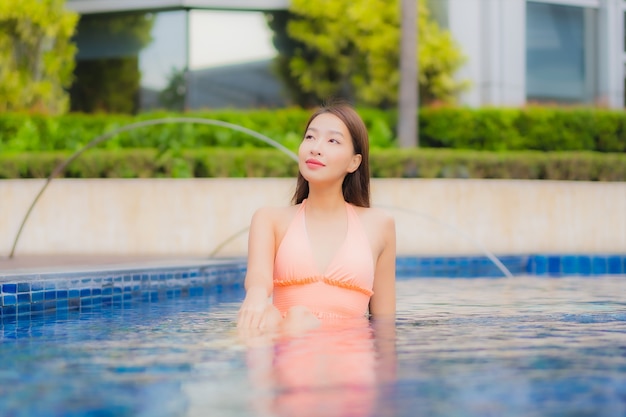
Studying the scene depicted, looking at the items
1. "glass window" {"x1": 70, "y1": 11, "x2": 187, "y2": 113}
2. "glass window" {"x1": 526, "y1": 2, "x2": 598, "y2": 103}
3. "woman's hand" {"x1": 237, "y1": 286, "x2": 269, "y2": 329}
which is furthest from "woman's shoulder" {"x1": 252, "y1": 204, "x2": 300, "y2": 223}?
"glass window" {"x1": 526, "y1": 2, "x2": 598, "y2": 103}

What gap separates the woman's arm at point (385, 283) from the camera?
4742mm

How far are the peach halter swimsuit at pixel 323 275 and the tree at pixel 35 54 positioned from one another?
11445 millimetres

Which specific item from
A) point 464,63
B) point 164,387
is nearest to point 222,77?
point 464,63

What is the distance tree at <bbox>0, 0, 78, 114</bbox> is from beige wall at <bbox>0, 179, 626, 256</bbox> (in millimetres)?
4245

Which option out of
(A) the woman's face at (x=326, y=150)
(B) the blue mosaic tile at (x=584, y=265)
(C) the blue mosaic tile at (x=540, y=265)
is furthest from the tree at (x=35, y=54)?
(A) the woman's face at (x=326, y=150)

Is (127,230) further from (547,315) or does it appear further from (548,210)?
(547,315)

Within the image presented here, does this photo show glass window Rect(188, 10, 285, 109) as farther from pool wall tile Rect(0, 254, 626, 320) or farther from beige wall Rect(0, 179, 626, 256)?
pool wall tile Rect(0, 254, 626, 320)

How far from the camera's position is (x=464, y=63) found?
1593 centimetres

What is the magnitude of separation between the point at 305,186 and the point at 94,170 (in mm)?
7804

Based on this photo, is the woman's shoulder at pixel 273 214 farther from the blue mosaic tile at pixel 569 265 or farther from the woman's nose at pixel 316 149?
the blue mosaic tile at pixel 569 265

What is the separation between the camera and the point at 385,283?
4.79m

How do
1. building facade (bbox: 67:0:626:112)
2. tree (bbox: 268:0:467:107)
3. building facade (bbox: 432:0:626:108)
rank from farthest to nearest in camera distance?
building facade (bbox: 67:0:626:112)
building facade (bbox: 432:0:626:108)
tree (bbox: 268:0:467:107)

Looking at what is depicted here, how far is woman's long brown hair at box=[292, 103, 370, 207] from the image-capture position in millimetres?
4521

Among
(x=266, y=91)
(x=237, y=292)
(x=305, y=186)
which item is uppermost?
(x=266, y=91)
